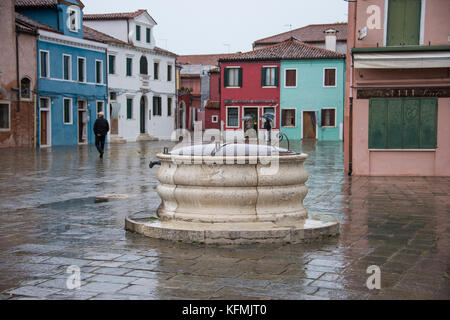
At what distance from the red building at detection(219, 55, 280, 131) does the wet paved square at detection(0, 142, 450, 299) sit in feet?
112

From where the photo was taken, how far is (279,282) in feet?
15.6

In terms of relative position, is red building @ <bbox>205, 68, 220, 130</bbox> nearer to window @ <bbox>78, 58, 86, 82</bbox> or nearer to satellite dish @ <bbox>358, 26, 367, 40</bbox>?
window @ <bbox>78, 58, 86, 82</bbox>

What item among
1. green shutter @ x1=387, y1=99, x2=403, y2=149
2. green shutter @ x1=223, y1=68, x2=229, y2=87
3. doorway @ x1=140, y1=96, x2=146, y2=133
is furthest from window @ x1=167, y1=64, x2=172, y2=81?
green shutter @ x1=387, y1=99, x2=403, y2=149

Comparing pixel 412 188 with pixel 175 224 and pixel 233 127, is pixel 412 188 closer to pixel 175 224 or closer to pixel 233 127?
pixel 175 224

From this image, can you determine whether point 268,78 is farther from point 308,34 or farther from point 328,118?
point 308,34

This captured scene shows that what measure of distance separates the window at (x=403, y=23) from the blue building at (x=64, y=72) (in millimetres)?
21650

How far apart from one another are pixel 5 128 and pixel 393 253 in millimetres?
26345

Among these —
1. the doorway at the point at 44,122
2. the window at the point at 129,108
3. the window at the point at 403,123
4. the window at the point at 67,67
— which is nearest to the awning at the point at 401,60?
the window at the point at 403,123

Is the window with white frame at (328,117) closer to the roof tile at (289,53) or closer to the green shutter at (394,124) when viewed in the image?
the roof tile at (289,53)

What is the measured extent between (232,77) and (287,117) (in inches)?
203

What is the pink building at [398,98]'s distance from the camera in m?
14.3

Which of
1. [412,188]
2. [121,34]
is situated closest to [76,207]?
[412,188]

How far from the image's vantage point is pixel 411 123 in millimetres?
14656

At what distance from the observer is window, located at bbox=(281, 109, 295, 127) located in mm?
43344
